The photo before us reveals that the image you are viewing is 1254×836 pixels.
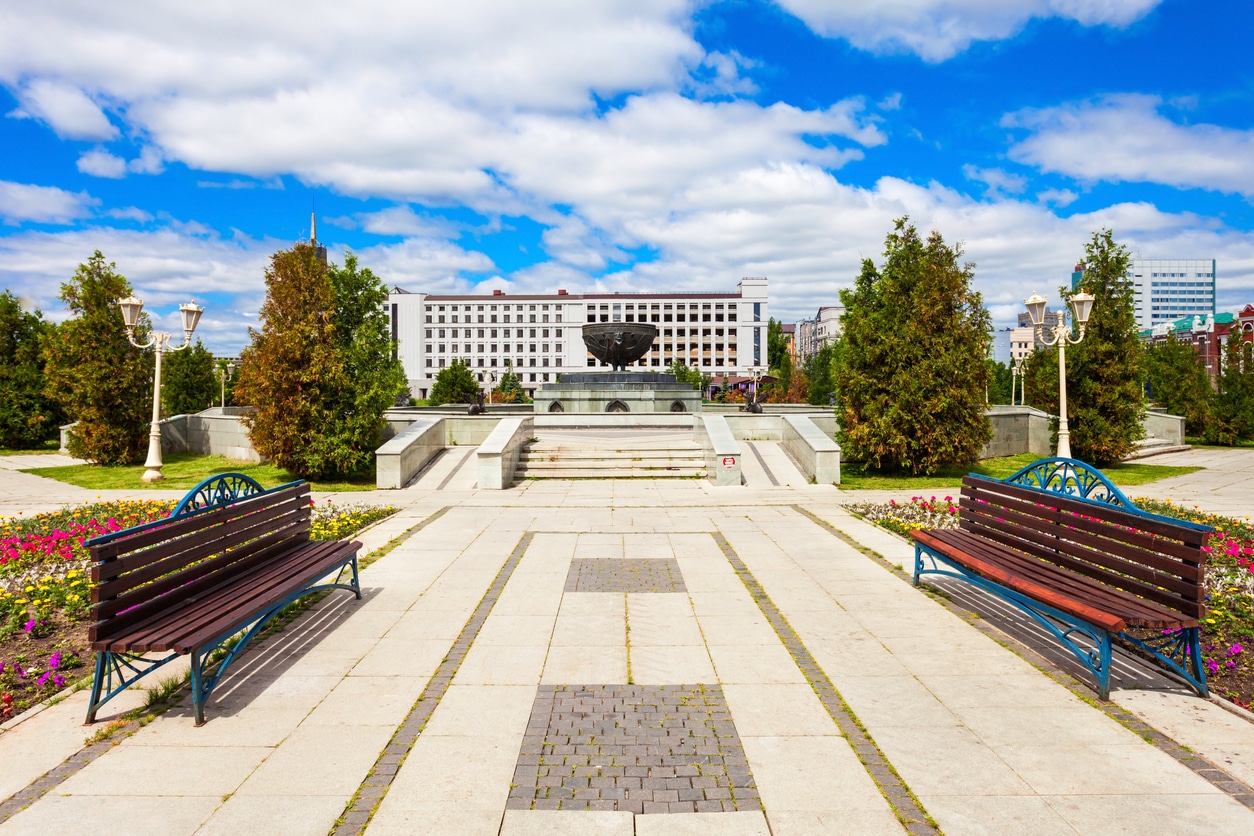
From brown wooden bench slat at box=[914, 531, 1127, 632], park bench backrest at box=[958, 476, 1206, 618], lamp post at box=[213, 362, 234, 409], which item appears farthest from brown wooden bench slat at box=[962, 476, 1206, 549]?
lamp post at box=[213, 362, 234, 409]

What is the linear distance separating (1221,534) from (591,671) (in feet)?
27.1

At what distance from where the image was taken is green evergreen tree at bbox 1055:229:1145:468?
16.7 meters

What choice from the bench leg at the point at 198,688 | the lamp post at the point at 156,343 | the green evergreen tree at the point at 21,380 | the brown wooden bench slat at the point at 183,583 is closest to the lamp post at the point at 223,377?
the green evergreen tree at the point at 21,380

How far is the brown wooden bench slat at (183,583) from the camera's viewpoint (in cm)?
376

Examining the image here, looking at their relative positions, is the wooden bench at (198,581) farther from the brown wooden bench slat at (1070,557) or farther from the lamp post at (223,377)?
the lamp post at (223,377)

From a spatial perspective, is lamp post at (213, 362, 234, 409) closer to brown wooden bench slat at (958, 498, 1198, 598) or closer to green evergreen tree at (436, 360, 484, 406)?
green evergreen tree at (436, 360, 484, 406)

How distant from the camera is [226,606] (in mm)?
4344

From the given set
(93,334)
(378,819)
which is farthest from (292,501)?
(93,334)

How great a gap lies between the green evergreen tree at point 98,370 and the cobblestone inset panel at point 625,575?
16.0 meters

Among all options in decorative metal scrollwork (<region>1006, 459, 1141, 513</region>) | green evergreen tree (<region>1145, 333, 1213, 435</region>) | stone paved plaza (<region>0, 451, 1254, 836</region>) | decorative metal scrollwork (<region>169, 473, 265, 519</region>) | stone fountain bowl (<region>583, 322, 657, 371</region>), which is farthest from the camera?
stone fountain bowl (<region>583, 322, 657, 371</region>)

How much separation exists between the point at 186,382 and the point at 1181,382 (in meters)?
36.8

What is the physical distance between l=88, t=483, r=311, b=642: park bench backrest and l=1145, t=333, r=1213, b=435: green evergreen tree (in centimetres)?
2872

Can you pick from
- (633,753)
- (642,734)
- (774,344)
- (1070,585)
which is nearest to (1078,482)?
(1070,585)

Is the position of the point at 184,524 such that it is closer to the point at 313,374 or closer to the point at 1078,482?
the point at 1078,482
